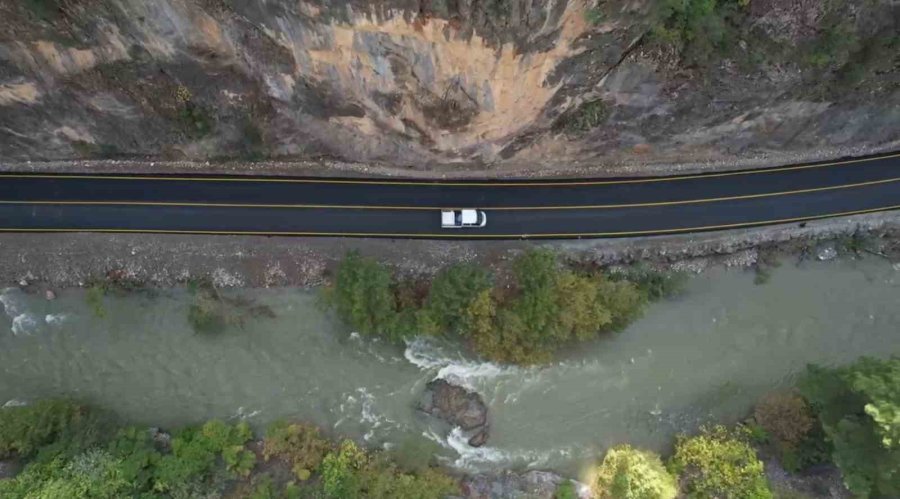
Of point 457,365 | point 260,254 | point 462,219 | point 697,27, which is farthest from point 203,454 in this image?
point 697,27

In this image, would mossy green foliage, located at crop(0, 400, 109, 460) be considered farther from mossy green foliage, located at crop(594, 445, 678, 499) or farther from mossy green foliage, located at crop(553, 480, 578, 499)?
mossy green foliage, located at crop(594, 445, 678, 499)

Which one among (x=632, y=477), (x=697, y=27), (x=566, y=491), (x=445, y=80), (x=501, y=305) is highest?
(x=697, y=27)

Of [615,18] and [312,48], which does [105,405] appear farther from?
[615,18]

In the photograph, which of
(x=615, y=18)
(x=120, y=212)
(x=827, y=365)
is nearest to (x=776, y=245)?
(x=827, y=365)

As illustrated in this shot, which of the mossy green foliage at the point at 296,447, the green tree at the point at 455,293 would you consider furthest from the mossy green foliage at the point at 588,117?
the mossy green foliage at the point at 296,447

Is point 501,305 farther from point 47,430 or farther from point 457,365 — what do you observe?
point 47,430
